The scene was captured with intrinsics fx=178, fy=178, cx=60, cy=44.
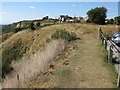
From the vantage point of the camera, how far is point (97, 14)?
4219cm

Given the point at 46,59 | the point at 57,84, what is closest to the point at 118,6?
the point at 46,59

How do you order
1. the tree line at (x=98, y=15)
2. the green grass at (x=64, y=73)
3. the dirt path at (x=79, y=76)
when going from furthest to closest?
the tree line at (x=98, y=15) → the green grass at (x=64, y=73) → the dirt path at (x=79, y=76)

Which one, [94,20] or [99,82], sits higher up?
[94,20]

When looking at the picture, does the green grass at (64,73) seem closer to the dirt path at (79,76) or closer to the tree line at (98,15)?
the dirt path at (79,76)

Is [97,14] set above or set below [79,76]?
above

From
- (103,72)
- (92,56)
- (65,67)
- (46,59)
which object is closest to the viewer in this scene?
(103,72)

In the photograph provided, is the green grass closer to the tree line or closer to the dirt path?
the dirt path

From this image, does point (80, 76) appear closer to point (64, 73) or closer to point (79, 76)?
point (79, 76)

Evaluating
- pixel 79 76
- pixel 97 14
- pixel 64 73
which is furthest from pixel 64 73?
pixel 97 14

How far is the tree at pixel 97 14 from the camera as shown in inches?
1642

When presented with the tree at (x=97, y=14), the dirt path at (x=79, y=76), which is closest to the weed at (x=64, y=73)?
the dirt path at (x=79, y=76)

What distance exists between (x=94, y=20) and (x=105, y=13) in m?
3.19

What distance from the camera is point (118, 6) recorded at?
29.3m

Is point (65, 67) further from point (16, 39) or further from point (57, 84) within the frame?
point (16, 39)
